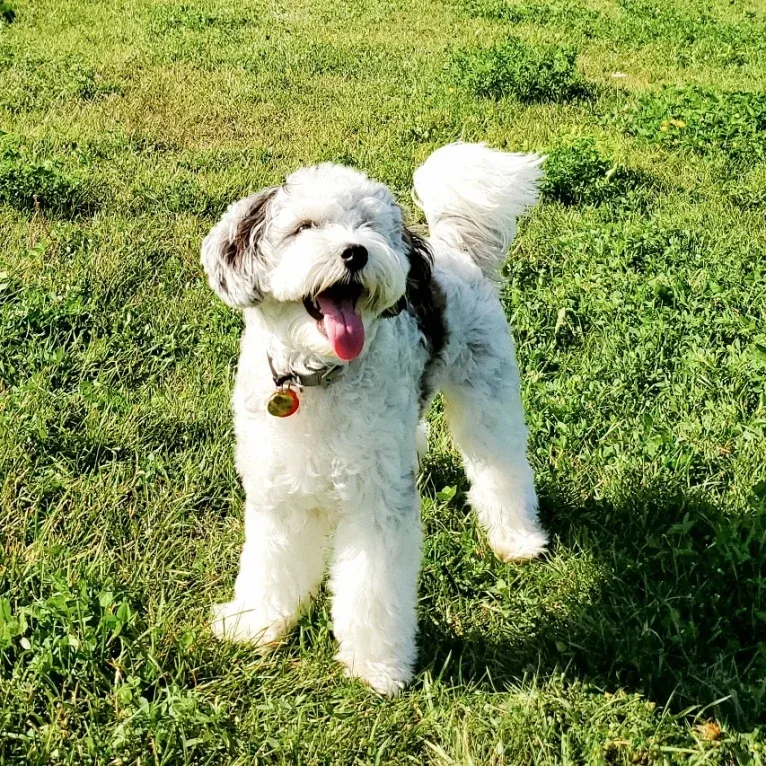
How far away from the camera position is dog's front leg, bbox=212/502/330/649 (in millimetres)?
3504

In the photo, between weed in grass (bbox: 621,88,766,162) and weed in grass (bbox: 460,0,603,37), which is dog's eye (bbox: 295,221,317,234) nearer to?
weed in grass (bbox: 621,88,766,162)

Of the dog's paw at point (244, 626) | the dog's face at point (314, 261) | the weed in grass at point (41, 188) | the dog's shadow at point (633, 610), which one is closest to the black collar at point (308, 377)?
the dog's face at point (314, 261)

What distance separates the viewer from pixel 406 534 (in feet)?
11.1

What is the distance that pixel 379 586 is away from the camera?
338 cm

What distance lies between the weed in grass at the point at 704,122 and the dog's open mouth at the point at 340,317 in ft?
24.9

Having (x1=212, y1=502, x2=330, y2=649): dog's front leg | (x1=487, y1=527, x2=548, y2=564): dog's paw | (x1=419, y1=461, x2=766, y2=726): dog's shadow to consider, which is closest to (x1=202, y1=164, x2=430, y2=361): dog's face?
(x1=212, y1=502, x2=330, y2=649): dog's front leg

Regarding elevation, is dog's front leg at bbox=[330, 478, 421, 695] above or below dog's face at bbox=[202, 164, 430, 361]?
below

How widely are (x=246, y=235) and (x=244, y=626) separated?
5.40ft

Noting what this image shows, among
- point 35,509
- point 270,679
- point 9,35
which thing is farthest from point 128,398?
point 9,35

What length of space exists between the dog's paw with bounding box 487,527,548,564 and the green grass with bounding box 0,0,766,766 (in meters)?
0.08

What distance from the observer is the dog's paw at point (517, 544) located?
13.9 feet

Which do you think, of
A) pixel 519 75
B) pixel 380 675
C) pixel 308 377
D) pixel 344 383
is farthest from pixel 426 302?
pixel 519 75

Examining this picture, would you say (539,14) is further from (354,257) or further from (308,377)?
(354,257)

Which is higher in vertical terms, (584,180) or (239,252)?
(239,252)
